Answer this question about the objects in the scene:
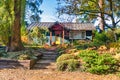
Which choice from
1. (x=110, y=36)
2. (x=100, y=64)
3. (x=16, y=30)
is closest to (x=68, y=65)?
(x=100, y=64)

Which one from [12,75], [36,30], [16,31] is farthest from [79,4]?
[12,75]

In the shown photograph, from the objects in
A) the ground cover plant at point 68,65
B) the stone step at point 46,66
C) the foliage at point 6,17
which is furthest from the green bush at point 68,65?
the foliage at point 6,17

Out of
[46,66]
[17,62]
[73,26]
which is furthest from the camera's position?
[73,26]

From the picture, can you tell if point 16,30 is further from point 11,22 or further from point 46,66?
point 46,66

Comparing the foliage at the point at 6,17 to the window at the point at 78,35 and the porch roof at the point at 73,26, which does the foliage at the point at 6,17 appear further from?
the window at the point at 78,35

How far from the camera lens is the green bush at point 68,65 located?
13754 mm

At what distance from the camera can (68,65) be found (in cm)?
1380

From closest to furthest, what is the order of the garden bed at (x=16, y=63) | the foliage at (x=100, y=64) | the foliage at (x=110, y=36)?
the foliage at (x=100, y=64), the garden bed at (x=16, y=63), the foliage at (x=110, y=36)

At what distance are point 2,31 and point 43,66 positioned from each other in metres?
4.57

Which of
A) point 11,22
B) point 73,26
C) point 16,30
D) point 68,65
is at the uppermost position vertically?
point 11,22

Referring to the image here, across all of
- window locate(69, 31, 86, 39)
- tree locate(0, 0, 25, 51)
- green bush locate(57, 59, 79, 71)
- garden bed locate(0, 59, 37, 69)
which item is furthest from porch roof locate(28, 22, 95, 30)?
green bush locate(57, 59, 79, 71)

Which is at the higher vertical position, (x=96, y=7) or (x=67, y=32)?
(x=96, y=7)

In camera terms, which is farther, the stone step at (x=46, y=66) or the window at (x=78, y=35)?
the window at (x=78, y=35)

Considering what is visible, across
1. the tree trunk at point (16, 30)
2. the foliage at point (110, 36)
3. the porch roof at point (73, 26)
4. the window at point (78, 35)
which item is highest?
the tree trunk at point (16, 30)
